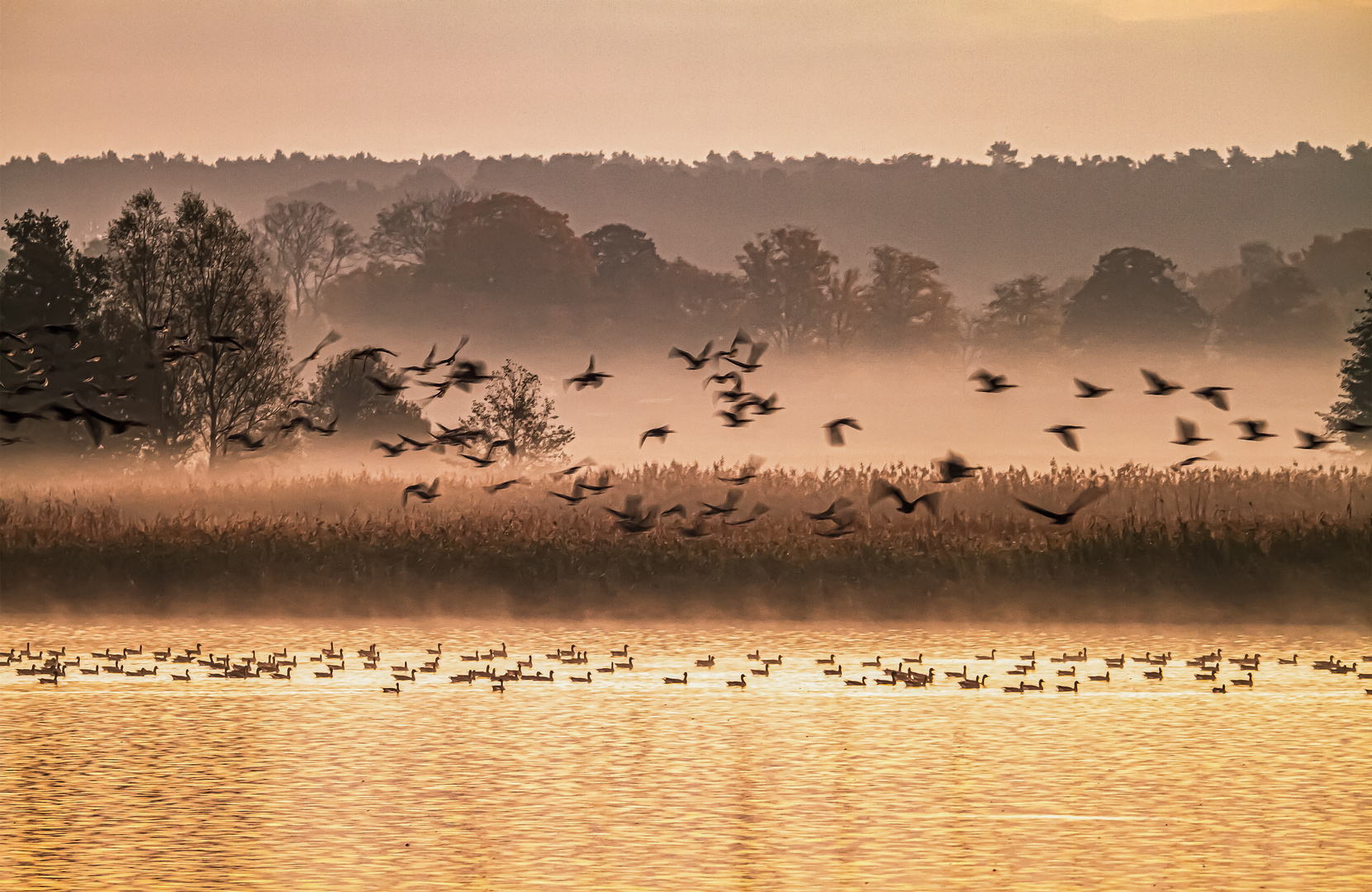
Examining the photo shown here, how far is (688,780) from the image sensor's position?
749 inches

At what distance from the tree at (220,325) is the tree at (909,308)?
67.9 meters

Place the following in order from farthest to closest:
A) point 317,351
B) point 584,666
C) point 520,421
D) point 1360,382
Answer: point 1360,382 < point 520,421 < point 584,666 < point 317,351

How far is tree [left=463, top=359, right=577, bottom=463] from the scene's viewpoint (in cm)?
6259

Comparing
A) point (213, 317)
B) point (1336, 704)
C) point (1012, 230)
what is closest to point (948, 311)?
point (1012, 230)

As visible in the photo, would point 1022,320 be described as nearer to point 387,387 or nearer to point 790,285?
point 790,285

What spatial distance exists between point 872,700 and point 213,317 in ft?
137

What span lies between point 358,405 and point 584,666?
44.2 m

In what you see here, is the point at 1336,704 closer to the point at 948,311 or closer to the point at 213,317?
the point at 213,317

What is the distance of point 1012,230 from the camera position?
17488cm

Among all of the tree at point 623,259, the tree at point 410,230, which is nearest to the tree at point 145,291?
the tree at point 410,230

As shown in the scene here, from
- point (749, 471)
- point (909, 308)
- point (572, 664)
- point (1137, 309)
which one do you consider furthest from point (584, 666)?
point (909, 308)

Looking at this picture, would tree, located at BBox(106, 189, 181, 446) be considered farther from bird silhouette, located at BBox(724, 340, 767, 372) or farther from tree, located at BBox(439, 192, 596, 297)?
tree, located at BBox(439, 192, 596, 297)

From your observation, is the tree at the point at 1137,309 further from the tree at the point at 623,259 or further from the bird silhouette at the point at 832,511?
the bird silhouette at the point at 832,511

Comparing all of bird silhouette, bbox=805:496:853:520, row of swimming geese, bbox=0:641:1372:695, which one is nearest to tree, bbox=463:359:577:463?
bird silhouette, bbox=805:496:853:520
